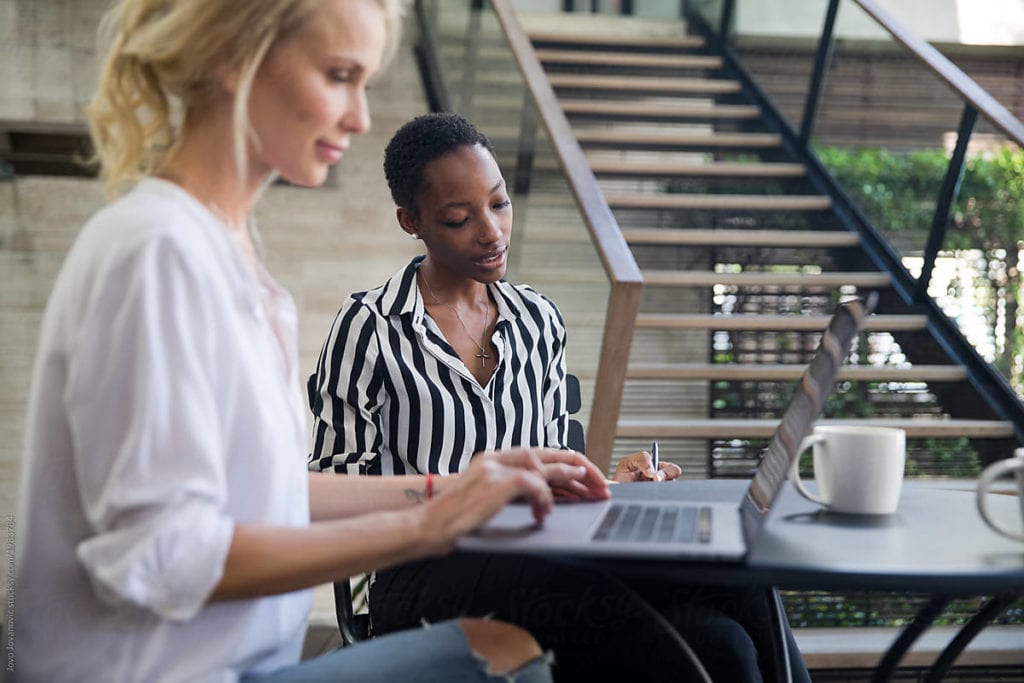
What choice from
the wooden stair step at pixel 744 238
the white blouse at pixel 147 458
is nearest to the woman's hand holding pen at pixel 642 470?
the white blouse at pixel 147 458

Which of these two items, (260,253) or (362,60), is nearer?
(362,60)

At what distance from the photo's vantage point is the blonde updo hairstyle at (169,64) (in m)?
1.09

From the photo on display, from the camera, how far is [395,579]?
1.69 m

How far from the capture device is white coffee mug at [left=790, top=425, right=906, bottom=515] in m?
1.44

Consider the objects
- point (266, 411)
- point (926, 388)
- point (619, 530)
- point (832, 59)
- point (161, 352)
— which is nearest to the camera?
point (161, 352)

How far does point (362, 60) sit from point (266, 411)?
36 centimetres

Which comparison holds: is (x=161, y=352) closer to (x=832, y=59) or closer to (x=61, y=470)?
(x=61, y=470)

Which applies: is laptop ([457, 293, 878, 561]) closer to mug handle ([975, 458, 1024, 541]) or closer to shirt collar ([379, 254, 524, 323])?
mug handle ([975, 458, 1024, 541])

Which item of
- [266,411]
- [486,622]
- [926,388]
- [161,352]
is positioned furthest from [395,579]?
[926,388]

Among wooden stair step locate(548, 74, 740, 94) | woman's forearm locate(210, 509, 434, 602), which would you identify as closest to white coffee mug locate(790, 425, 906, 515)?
woman's forearm locate(210, 509, 434, 602)

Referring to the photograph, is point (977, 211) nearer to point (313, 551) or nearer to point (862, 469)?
point (862, 469)

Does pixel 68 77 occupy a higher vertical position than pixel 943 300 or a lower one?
higher

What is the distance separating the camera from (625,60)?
691cm

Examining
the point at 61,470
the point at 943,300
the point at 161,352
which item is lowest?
the point at 943,300
